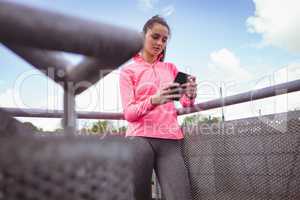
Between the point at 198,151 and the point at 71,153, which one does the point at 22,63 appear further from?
the point at 198,151

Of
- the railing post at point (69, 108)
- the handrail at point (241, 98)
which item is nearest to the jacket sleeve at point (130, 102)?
the handrail at point (241, 98)

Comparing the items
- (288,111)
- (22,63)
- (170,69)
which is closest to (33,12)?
(22,63)

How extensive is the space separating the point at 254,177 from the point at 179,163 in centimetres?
26

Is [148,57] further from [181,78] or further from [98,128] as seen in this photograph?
[98,128]

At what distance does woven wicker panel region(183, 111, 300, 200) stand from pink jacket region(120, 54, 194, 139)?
156 millimetres

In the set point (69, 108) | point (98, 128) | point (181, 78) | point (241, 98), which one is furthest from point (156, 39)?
point (69, 108)

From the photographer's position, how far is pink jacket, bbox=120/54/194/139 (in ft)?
4.07

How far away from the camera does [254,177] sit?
120cm

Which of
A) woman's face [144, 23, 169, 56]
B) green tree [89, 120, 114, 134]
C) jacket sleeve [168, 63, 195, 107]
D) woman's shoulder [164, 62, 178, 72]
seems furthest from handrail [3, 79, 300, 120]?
green tree [89, 120, 114, 134]

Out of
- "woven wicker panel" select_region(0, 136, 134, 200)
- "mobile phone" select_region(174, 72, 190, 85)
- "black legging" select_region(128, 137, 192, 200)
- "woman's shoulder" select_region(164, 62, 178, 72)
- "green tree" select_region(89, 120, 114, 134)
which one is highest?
"woman's shoulder" select_region(164, 62, 178, 72)

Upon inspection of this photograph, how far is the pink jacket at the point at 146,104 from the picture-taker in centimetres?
124

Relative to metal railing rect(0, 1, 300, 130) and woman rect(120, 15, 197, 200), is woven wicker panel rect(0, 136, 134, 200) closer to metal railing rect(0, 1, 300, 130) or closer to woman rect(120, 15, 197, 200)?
metal railing rect(0, 1, 300, 130)

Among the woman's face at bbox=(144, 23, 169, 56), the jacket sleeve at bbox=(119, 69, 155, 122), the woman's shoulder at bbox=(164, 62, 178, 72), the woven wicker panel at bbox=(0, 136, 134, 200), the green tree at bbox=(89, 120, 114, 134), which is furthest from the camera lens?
the woman's shoulder at bbox=(164, 62, 178, 72)

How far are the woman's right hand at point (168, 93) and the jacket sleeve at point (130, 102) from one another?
0.14ft
